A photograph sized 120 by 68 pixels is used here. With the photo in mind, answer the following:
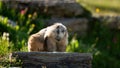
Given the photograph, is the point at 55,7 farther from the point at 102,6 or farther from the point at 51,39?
the point at 51,39

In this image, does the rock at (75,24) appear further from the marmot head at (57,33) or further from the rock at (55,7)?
the marmot head at (57,33)

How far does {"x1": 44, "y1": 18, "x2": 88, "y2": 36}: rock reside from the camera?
16.5 m

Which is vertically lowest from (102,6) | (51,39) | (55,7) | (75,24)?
(51,39)

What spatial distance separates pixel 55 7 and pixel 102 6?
371cm

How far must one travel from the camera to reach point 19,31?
13711 millimetres

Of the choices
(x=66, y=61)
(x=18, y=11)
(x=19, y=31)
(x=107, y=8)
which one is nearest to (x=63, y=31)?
(x=66, y=61)

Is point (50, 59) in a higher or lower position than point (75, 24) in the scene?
lower

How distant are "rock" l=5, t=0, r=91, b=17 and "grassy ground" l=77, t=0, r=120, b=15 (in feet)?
A: 4.28

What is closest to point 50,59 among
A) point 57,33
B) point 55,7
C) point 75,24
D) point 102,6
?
point 57,33

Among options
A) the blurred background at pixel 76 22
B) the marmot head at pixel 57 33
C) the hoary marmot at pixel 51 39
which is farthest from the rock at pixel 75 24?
the marmot head at pixel 57 33

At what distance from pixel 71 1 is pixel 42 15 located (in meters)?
1.38

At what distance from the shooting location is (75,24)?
1703cm

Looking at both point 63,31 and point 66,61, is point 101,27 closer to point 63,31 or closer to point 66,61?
point 63,31

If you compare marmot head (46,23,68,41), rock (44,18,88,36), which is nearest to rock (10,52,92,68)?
marmot head (46,23,68,41)
